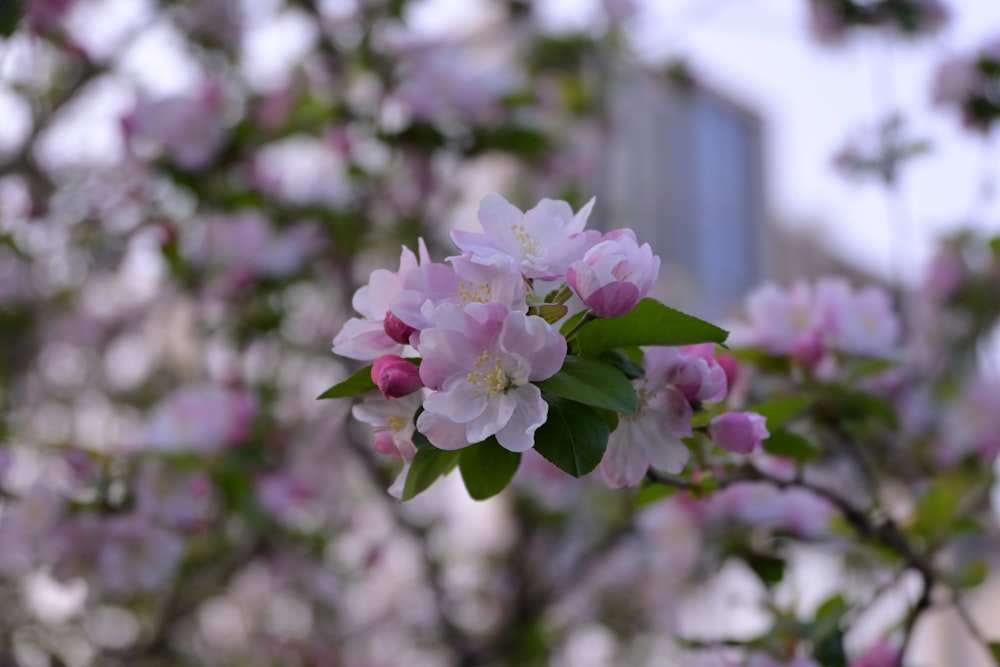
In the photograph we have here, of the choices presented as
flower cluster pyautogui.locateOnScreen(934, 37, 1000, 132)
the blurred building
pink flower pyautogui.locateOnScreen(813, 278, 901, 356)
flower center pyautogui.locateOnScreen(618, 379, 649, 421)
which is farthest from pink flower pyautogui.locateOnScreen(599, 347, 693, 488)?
the blurred building

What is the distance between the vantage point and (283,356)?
2457mm

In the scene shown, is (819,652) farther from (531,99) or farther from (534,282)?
(531,99)

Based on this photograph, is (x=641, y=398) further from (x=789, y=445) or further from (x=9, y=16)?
(x=9, y=16)

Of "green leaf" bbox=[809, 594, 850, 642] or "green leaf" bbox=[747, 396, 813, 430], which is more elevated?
"green leaf" bbox=[747, 396, 813, 430]

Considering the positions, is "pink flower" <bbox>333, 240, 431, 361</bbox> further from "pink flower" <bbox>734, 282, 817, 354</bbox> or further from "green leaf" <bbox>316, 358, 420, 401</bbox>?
"pink flower" <bbox>734, 282, 817, 354</bbox>

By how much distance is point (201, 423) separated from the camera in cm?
160

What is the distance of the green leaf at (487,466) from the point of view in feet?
2.34

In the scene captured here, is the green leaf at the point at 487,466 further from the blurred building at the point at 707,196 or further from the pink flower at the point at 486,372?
the blurred building at the point at 707,196

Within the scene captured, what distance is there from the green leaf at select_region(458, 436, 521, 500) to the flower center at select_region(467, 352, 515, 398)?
0.07 metres

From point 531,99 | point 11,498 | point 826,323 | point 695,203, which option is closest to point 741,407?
point 826,323

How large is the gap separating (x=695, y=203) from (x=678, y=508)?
6659mm

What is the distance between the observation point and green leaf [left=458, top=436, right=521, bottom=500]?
2.34ft

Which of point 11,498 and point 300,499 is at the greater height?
point 11,498

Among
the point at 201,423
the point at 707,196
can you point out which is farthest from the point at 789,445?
the point at 707,196
